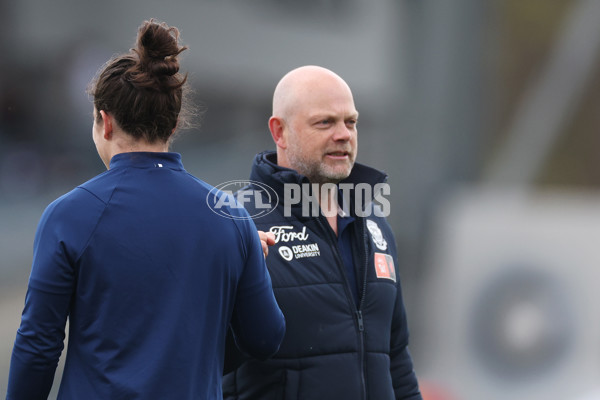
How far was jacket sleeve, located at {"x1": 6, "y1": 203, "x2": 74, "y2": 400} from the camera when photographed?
1844mm

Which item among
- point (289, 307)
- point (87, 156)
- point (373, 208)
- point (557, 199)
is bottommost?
point (289, 307)

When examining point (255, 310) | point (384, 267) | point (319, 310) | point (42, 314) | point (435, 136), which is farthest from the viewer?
point (435, 136)

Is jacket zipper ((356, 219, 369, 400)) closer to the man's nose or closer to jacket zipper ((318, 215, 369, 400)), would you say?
jacket zipper ((318, 215, 369, 400))

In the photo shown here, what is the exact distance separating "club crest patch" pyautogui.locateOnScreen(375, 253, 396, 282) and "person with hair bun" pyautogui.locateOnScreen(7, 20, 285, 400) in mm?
815

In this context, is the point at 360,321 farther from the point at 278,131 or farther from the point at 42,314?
the point at 42,314

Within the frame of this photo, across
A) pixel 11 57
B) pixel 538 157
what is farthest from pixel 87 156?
pixel 538 157

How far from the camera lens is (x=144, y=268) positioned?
6.21 feet

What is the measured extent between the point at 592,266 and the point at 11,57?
6.72 meters

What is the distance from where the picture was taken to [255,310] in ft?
6.91

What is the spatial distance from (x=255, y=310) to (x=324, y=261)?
0.62m

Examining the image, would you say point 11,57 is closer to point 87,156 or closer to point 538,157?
point 87,156

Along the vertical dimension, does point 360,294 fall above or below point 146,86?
below

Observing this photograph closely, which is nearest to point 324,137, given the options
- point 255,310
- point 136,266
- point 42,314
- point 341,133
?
point 341,133

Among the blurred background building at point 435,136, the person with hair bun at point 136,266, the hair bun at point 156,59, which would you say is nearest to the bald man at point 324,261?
the person with hair bun at point 136,266
